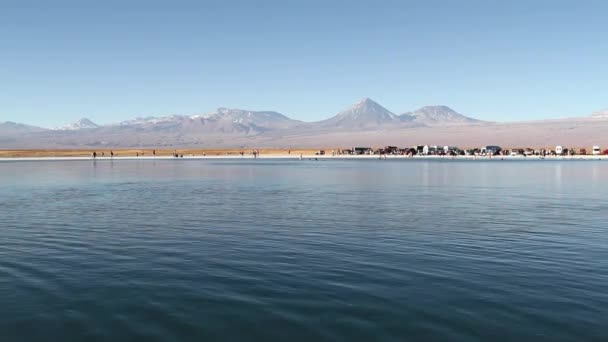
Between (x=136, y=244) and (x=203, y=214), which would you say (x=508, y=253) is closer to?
(x=136, y=244)

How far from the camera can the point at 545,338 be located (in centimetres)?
1303

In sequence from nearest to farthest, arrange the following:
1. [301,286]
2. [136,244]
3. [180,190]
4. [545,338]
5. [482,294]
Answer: [545,338]
[482,294]
[301,286]
[136,244]
[180,190]

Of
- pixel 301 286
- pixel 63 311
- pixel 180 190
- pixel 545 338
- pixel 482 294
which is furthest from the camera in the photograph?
pixel 180 190

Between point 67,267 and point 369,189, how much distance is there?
43.4 meters

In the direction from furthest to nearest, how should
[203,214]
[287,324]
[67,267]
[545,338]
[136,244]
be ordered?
[203,214], [136,244], [67,267], [287,324], [545,338]

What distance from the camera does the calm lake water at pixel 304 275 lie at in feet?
45.4

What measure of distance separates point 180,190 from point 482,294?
157 ft

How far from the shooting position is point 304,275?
19.2 metres

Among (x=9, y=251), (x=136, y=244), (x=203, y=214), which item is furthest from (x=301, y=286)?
(x=203, y=214)

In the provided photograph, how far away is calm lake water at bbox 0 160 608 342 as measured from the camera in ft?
45.4

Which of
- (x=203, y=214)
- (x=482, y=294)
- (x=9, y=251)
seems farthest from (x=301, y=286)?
(x=203, y=214)

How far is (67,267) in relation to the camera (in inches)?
814

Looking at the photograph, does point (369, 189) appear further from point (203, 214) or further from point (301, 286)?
point (301, 286)

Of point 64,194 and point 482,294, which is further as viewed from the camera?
point 64,194
